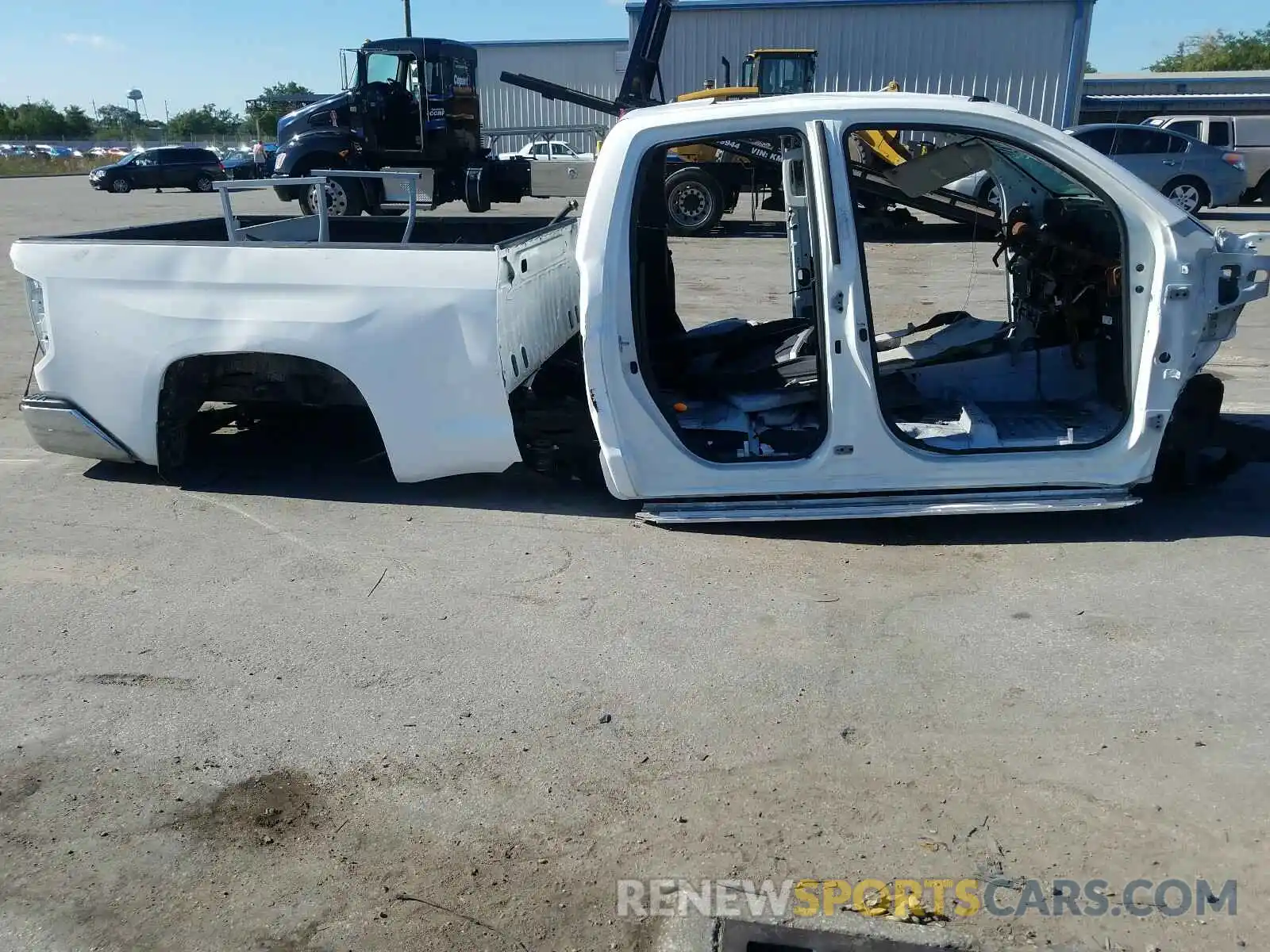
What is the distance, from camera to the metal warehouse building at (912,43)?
2867 centimetres

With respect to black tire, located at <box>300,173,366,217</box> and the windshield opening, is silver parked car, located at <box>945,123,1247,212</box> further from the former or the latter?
black tire, located at <box>300,173,366,217</box>

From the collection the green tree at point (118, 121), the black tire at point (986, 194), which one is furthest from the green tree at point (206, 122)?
the black tire at point (986, 194)

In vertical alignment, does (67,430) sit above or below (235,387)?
below

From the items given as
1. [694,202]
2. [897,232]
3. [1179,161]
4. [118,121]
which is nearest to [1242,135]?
[1179,161]

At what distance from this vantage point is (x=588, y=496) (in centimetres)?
A: 536

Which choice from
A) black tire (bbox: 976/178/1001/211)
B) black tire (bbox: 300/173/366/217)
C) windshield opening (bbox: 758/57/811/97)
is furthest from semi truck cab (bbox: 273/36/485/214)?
→ black tire (bbox: 976/178/1001/211)

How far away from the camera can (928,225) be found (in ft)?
62.2

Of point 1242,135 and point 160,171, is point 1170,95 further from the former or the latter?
point 160,171

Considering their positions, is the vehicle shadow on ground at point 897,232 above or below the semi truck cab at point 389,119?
below

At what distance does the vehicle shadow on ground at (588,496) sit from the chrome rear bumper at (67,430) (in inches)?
13.3

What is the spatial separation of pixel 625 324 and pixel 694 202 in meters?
13.7

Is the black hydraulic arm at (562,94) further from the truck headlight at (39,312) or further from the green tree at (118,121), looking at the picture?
the green tree at (118,121)

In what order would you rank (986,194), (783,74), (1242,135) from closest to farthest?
(986,194) → (1242,135) → (783,74)

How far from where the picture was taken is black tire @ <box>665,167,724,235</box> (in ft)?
56.9
